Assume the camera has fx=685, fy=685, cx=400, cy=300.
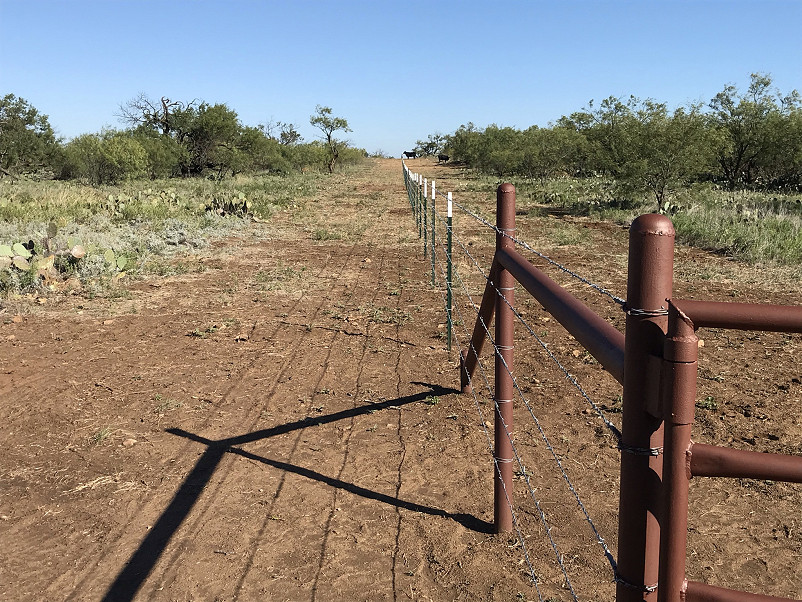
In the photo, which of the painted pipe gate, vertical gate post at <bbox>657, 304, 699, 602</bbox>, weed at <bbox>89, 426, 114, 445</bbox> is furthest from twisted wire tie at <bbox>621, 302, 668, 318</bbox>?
weed at <bbox>89, 426, 114, 445</bbox>

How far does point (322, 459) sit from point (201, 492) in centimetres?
81

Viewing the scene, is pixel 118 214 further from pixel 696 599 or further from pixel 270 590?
pixel 696 599

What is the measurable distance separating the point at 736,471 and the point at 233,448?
160 inches

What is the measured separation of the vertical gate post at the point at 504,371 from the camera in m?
3.44

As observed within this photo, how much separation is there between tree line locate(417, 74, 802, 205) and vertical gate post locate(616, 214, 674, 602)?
17.6 meters

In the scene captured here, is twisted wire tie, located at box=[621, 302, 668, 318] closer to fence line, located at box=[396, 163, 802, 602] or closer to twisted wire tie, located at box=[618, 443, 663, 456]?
fence line, located at box=[396, 163, 802, 602]

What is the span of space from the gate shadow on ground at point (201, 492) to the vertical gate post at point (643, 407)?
2.43 metres

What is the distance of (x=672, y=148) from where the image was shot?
17.4 meters

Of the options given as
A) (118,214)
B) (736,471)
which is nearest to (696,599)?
(736,471)

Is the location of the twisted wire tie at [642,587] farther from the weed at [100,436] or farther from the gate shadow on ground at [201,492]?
the weed at [100,436]

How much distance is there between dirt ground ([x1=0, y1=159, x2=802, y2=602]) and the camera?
334cm

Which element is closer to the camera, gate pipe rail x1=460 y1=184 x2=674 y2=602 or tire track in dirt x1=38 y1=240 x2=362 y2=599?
gate pipe rail x1=460 y1=184 x2=674 y2=602

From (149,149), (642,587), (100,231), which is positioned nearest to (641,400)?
(642,587)

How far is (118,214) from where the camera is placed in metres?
17.3
